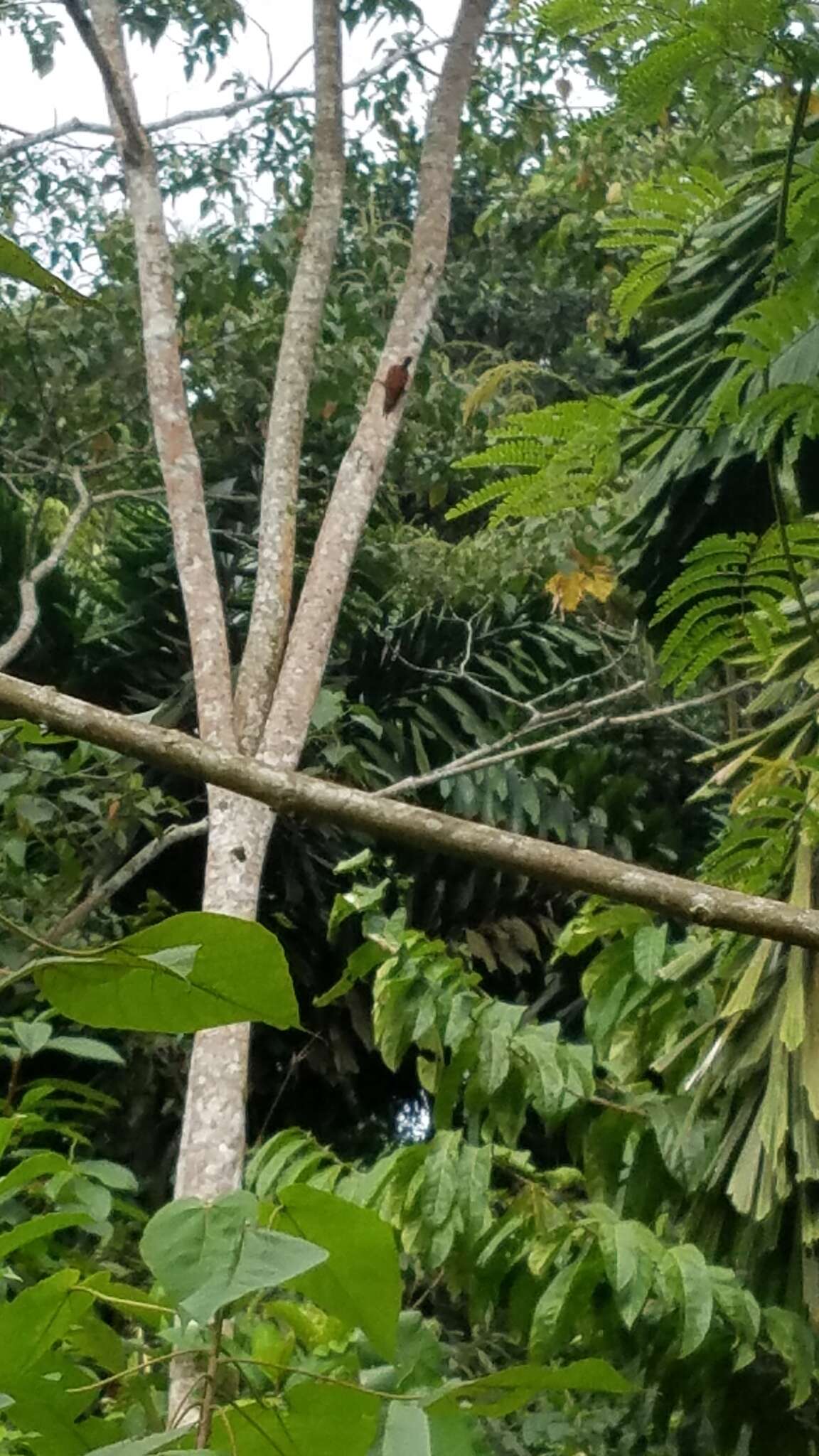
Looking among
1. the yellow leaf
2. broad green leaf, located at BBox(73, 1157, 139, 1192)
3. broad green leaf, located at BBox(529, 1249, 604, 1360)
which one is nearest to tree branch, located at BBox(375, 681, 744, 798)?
the yellow leaf

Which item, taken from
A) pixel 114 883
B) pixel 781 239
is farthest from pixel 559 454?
pixel 114 883

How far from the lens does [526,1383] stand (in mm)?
449

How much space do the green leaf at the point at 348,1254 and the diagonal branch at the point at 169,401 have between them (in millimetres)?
2055

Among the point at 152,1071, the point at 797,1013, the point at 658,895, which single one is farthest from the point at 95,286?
the point at 658,895

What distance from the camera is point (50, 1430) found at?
1.63ft

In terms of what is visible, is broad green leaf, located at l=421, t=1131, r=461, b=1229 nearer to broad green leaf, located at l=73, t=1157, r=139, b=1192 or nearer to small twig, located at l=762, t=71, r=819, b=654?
broad green leaf, located at l=73, t=1157, r=139, b=1192

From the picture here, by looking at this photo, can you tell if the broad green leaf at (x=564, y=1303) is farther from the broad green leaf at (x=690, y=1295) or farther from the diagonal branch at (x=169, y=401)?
the diagonal branch at (x=169, y=401)

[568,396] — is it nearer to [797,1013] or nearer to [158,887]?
[158,887]

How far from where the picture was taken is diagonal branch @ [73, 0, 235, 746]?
264cm

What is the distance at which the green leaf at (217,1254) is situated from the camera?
387 millimetres

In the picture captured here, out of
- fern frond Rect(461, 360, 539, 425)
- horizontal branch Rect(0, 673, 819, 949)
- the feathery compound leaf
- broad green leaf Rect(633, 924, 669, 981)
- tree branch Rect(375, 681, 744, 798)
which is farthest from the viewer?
fern frond Rect(461, 360, 539, 425)

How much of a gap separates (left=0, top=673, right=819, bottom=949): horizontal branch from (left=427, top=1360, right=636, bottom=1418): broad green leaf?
0.15 m

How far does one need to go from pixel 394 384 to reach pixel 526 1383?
2.63 meters

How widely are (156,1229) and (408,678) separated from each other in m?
3.73
